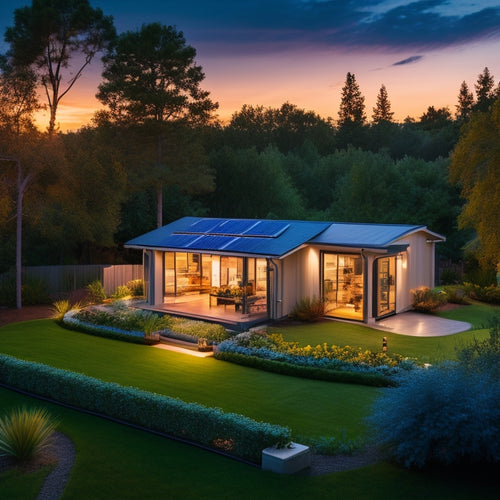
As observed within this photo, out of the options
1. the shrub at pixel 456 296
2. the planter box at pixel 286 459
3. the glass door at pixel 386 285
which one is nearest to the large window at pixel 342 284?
the glass door at pixel 386 285

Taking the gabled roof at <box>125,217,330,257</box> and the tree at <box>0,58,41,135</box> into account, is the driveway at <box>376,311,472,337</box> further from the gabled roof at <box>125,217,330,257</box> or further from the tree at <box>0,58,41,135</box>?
the tree at <box>0,58,41,135</box>

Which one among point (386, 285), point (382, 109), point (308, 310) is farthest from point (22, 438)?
point (382, 109)

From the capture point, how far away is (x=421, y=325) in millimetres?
20000

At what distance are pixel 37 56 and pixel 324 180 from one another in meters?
27.4

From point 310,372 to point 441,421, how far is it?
21.0 ft

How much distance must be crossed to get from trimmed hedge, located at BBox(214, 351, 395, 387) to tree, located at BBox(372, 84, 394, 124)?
5889cm

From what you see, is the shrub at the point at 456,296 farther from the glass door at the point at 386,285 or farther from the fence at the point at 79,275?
the fence at the point at 79,275

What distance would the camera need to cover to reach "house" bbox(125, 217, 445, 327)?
20.2 meters

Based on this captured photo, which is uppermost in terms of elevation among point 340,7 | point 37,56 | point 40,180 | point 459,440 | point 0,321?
point 340,7

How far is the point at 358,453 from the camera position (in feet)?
30.9

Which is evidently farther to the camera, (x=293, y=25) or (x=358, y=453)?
(x=293, y=25)

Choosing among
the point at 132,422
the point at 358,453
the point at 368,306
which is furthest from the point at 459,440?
the point at 368,306

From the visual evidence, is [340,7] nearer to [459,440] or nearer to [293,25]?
[293,25]

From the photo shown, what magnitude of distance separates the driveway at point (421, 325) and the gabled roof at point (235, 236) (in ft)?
13.4
